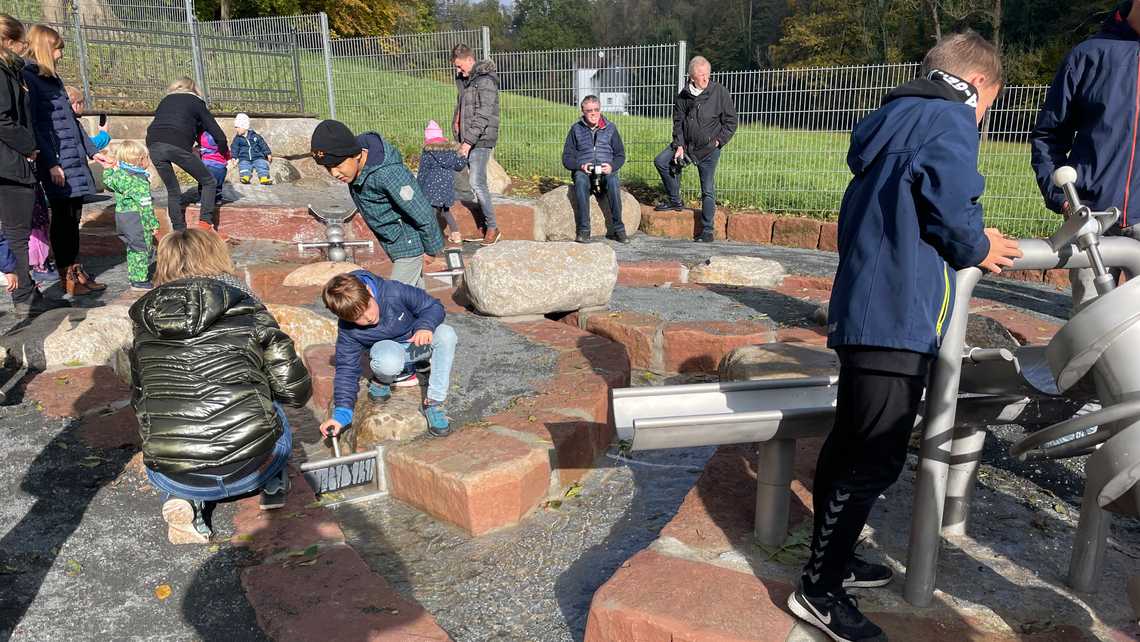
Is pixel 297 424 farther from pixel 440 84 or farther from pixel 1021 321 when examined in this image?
pixel 440 84

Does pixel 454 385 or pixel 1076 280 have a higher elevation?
pixel 1076 280

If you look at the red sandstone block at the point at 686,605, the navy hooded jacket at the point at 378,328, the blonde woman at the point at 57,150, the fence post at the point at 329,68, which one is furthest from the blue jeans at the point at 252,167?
the red sandstone block at the point at 686,605

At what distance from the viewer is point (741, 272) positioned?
229 inches

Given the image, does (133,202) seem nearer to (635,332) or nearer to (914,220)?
(635,332)

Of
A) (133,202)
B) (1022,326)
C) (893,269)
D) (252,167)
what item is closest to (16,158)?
(133,202)

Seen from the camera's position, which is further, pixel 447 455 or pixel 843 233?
pixel 447 455

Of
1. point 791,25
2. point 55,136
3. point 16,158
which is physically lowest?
point 16,158

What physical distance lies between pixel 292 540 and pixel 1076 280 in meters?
2.73

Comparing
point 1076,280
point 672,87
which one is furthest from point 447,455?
point 672,87

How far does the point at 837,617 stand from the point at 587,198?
6.51 metres

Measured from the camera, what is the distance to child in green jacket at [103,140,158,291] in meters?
5.46

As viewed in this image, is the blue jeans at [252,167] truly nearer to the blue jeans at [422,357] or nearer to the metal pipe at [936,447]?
the blue jeans at [422,357]

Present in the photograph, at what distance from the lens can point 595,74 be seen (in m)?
9.13

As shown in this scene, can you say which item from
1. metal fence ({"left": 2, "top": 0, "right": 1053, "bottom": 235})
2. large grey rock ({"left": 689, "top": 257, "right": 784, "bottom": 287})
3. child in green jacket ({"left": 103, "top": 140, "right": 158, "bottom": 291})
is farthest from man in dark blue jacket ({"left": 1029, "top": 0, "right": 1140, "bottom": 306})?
child in green jacket ({"left": 103, "top": 140, "right": 158, "bottom": 291})
